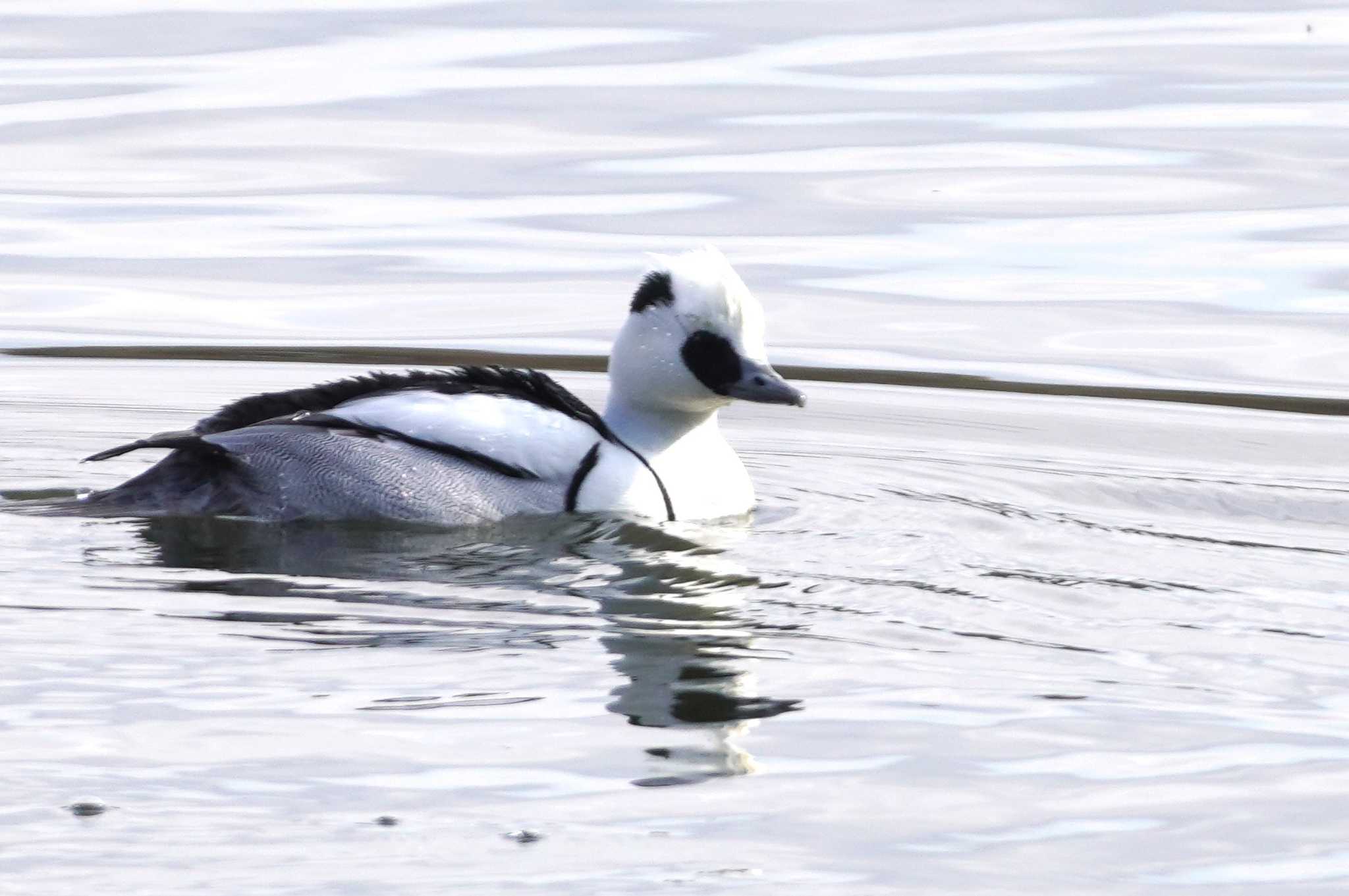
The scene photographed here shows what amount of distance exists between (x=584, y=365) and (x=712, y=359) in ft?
11.1

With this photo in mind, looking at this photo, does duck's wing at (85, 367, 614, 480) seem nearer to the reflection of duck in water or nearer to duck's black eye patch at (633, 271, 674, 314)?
duck's black eye patch at (633, 271, 674, 314)

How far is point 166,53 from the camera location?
19.4m

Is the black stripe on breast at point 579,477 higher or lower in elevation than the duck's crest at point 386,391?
lower

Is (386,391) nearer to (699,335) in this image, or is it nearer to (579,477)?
(579,477)

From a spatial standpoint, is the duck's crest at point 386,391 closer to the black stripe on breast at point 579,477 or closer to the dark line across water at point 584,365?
the black stripe on breast at point 579,477

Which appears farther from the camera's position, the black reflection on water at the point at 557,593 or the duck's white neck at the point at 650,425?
the duck's white neck at the point at 650,425

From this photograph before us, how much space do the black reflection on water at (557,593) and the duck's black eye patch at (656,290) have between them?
0.88 metres

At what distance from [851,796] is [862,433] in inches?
215

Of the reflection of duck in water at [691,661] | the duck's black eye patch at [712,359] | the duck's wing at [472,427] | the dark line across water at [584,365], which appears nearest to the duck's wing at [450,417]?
the duck's wing at [472,427]

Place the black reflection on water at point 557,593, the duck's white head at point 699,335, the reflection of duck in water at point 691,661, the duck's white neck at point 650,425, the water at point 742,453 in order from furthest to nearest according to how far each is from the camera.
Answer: the duck's white neck at point 650,425 < the duck's white head at point 699,335 < the black reflection on water at point 557,593 < the reflection of duck in water at point 691,661 < the water at point 742,453

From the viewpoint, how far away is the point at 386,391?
29.9 ft

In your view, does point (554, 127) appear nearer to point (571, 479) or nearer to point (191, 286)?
point (191, 286)

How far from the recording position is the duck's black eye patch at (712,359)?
30.2 feet

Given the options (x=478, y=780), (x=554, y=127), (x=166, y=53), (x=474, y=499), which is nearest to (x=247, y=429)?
(x=474, y=499)
